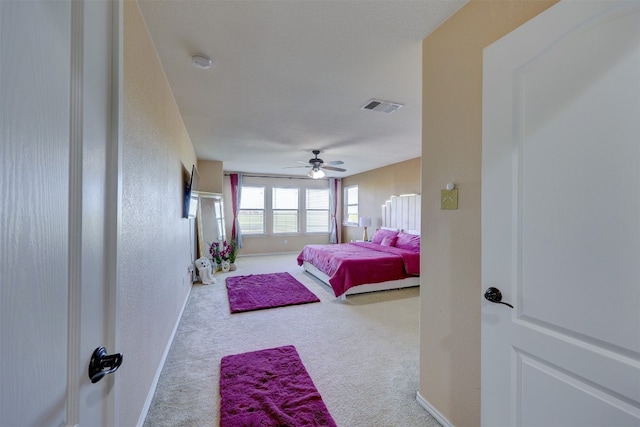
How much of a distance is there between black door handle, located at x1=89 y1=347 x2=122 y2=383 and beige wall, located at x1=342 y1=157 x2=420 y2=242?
17.9ft

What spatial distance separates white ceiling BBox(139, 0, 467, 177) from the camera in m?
1.51

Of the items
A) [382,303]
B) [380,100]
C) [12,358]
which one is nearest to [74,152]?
[12,358]

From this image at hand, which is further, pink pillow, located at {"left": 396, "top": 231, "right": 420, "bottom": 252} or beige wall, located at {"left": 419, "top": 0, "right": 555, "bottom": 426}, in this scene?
pink pillow, located at {"left": 396, "top": 231, "right": 420, "bottom": 252}

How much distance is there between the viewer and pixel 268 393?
192 centimetres

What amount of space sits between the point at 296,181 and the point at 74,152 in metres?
7.50

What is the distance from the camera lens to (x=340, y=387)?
201cm

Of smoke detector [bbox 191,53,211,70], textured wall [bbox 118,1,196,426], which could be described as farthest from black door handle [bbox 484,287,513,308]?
smoke detector [bbox 191,53,211,70]

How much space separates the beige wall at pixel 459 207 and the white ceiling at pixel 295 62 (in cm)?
22

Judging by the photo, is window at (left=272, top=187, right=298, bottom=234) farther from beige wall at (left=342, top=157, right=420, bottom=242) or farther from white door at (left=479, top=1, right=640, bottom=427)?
white door at (left=479, top=1, right=640, bottom=427)

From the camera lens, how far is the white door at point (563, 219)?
0.83m

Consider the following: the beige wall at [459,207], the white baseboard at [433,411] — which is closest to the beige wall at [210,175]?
the beige wall at [459,207]

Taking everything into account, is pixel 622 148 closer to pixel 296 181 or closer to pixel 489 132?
pixel 489 132

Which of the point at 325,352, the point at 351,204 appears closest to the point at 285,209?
the point at 351,204

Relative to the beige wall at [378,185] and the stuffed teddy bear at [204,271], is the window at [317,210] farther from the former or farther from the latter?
the stuffed teddy bear at [204,271]
